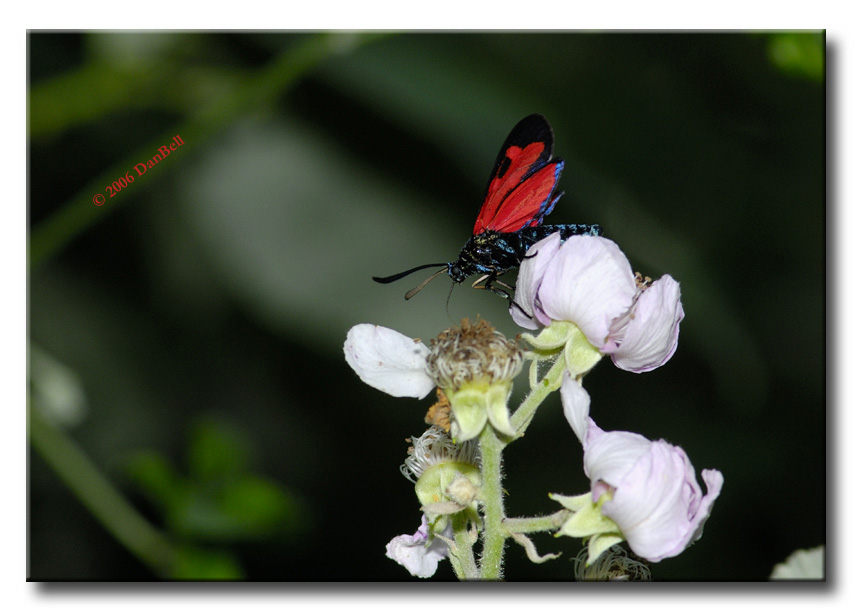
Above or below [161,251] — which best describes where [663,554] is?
below

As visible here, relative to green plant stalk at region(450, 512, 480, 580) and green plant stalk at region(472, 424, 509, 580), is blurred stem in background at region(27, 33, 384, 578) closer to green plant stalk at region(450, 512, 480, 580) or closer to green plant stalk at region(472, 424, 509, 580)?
green plant stalk at region(450, 512, 480, 580)

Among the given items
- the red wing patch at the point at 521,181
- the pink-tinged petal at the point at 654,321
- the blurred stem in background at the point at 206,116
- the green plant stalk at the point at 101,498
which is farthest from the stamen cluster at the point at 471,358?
the green plant stalk at the point at 101,498

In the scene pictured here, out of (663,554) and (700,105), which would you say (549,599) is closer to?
(663,554)

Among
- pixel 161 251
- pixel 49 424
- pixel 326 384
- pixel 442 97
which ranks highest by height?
pixel 442 97

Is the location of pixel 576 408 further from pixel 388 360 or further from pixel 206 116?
pixel 206 116

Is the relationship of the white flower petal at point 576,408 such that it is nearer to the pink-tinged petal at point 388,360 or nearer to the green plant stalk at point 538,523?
the green plant stalk at point 538,523
